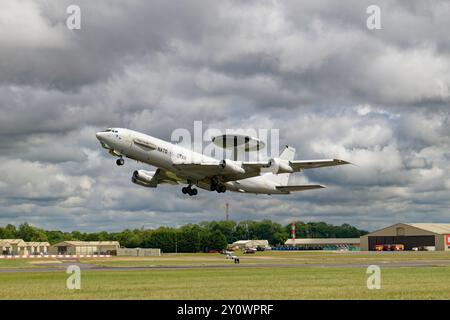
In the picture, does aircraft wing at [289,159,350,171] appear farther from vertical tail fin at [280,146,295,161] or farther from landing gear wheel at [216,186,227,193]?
vertical tail fin at [280,146,295,161]

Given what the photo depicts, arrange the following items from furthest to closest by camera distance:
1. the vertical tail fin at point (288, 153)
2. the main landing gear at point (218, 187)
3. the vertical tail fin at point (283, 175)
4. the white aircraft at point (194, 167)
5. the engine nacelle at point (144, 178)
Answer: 1. the vertical tail fin at point (288, 153)
2. the vertical tail fin at point (283, 175)
3. the engine nacelle at point (144, 178)
4. the main landing gear at point (218, 187)
5. the white aircraft at point (194, 167)

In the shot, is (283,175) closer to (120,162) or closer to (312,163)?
(312,163)

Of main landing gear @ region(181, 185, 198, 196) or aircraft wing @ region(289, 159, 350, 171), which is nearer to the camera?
aircraft wing @ region(289, 159, 350, 171)

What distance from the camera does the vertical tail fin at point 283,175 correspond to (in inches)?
3506

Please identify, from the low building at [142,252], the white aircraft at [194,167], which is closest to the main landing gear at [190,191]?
the white aircraft at [194,167]

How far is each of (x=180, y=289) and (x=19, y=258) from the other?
3696 inches

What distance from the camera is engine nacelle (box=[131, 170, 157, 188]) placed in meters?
82.5

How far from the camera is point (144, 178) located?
271ft

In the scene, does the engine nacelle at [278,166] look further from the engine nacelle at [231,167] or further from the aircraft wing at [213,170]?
the engine nacelle at [231,167]

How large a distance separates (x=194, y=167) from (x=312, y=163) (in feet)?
42.6

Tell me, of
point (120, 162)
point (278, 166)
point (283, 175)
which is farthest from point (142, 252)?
point (120, 162)

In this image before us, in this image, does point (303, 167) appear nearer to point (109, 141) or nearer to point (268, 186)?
point (268, 186)

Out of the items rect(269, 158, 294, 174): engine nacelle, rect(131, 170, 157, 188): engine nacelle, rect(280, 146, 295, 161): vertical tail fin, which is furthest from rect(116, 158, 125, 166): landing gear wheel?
rect(280, 146, 295, 161): vertical tail fin
